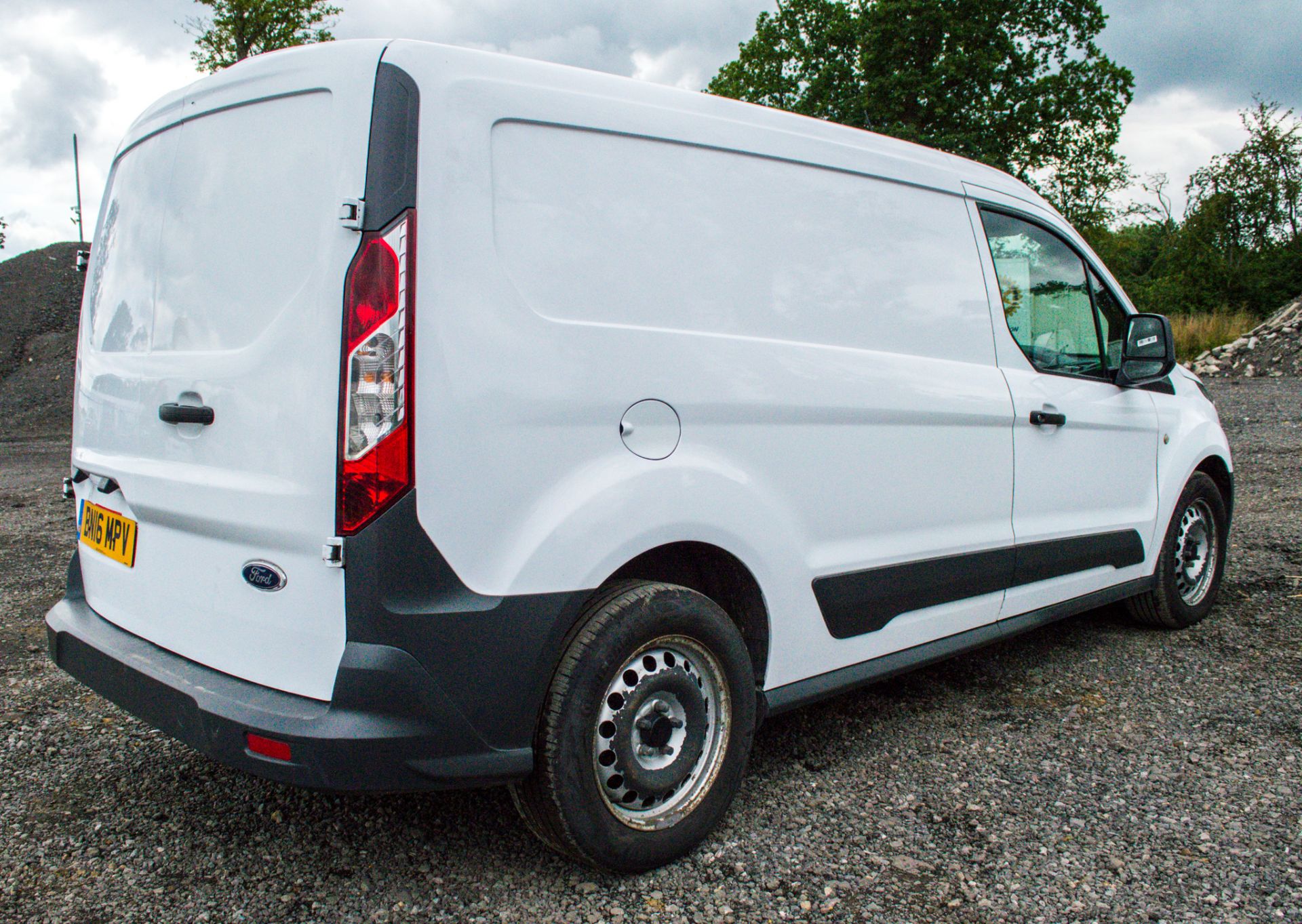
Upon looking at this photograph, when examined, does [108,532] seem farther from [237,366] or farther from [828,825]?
[828,825]

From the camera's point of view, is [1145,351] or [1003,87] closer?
[1145,351]

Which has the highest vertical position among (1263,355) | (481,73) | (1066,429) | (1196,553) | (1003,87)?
(1003,87)

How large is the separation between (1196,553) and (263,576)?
13.8 feet

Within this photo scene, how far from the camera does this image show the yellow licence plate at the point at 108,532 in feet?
7.94

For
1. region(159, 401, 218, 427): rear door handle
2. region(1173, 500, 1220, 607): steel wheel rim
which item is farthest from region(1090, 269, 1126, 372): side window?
region(159, 401, 218, 427): rear door handle

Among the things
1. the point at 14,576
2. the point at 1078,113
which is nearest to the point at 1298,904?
the point at 14,576

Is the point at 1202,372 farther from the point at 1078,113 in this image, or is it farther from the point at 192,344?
the point at 192,344

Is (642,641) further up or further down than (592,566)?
further down

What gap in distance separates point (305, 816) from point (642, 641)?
3.76 feet

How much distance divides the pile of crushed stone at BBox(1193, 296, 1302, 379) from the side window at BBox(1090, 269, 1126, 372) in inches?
539

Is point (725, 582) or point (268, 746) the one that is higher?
point (725, 582)

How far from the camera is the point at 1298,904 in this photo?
2.24 metres

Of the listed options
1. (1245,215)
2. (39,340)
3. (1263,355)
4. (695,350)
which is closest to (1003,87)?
(1245,215)

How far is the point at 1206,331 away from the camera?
62.3ft
